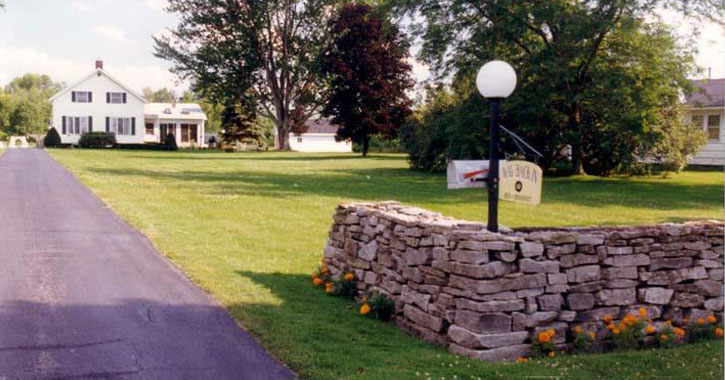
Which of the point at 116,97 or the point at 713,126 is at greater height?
the point at 116,97

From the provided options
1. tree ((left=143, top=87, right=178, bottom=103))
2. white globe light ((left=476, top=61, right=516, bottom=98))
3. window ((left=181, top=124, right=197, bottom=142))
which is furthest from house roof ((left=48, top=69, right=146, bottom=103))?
tree ((left=143, top=87, right=178, bottom=103))

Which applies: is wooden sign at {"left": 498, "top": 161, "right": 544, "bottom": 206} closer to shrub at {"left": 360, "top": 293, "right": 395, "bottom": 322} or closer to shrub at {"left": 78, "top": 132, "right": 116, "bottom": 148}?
shrub at {"left": 360, "top": 293, "right": 395, "bottom": 322}

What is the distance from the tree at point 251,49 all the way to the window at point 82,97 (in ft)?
27.1

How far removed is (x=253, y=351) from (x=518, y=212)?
424 inches

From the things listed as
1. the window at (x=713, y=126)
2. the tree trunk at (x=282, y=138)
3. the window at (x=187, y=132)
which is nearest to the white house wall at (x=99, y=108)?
the window at (x=187, y=132)

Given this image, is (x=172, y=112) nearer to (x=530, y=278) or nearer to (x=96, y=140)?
(x=96, y=140)

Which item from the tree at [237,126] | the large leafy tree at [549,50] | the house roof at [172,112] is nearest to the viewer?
the large leafy tree at [549,50]

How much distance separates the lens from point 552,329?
20.4 feet

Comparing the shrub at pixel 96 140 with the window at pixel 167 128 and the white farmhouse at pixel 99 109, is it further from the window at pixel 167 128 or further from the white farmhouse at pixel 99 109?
the window at pixel 167 128

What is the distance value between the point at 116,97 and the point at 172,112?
32.2 feet

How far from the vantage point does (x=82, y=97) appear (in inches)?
2084

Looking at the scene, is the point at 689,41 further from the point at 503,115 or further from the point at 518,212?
the point at 518,212

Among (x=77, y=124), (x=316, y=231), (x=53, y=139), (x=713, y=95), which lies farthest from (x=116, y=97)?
(x=316, y=231)

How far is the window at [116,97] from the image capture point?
53656 millimetres
